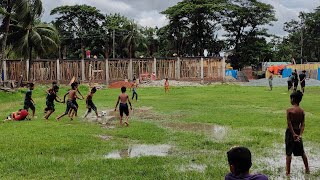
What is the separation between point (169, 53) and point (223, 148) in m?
60.0

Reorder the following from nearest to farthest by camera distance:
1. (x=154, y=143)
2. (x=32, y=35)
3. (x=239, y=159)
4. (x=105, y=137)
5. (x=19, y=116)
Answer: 1. (x=239, y=159)
2. (x=154, y=143)
3. (x=105, y=137)
4. (x=19, y=116)
5. (x=32, y=35)

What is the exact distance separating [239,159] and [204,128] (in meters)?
10.4

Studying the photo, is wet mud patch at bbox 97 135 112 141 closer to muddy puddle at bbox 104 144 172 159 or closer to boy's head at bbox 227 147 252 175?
muddy puddle at bbox 104 144 172 159

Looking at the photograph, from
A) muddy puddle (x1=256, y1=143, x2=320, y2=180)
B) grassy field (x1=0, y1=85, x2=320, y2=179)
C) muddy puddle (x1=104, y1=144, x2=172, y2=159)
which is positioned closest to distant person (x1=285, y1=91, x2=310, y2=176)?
muddy puddle (x1=256, y1=143, x2=320, y2=180)

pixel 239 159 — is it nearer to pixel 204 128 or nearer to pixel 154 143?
pixel 154 143

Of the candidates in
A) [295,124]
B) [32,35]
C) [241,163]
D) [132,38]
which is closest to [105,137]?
[295,124]

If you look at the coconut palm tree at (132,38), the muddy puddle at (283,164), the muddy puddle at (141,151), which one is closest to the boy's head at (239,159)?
the muddy puddle at (283,164)

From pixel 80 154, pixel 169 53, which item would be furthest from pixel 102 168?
pixel 169 53

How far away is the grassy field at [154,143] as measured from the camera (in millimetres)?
8078

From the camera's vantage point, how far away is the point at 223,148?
10.6 meters

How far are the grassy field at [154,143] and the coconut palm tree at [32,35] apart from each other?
19.4m

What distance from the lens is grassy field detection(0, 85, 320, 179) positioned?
8.08m

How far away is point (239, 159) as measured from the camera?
4.03 meters

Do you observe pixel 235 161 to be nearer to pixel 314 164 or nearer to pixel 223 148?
pixel 314 164
